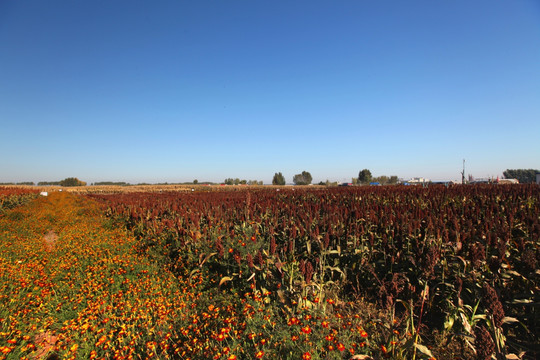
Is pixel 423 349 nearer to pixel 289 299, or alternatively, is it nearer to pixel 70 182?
pixel 289 299

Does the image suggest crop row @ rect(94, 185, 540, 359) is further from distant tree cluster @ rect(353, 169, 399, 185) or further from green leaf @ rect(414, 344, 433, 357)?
distant tree cluster @ rect(353, 169, 399, 185)

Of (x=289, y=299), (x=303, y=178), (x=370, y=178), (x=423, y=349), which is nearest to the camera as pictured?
(x=423, y=349)

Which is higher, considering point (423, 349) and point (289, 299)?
point (423, 349)

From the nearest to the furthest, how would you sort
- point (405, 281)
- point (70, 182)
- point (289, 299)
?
point (289, 299) → point (405, 281) → point (70, 182)

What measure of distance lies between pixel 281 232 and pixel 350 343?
337cm

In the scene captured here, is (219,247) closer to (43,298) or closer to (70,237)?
(43,298)

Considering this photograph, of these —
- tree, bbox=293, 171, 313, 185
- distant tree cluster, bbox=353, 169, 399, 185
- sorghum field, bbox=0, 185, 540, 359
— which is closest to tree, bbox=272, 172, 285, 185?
tree, bbox=293, 171, 313, 185

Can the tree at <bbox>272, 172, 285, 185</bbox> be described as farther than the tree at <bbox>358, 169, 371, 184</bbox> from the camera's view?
Yes

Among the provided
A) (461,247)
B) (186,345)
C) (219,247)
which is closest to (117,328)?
(186,345)

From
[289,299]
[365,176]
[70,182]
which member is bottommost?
[289,299]

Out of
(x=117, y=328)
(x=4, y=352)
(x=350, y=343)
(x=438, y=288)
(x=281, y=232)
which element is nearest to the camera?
(x=4, y=352)

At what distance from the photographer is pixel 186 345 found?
256 centimetres

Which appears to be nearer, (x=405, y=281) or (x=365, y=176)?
(x=405, y=281)

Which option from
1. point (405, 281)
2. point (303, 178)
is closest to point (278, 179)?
point (303, 178)
